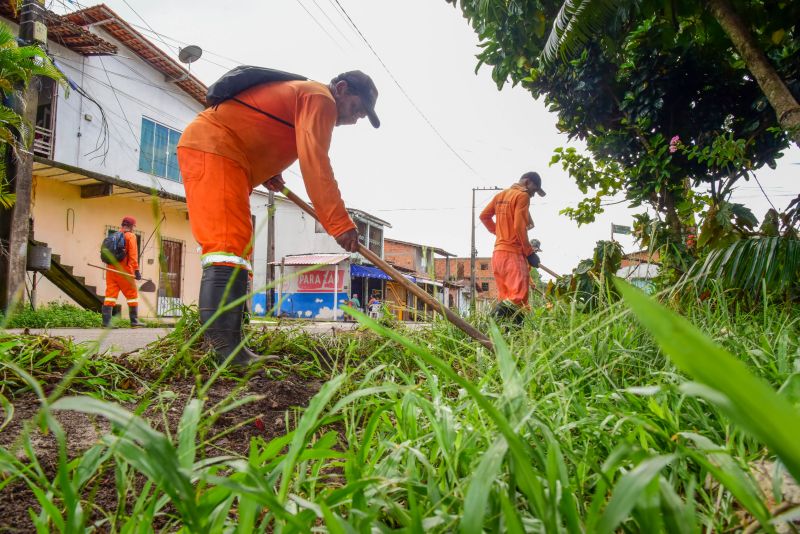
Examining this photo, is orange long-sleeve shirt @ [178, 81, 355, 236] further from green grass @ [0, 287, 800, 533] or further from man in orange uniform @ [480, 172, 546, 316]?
A: man in orange uniform @ [480, 172, 546, 316]

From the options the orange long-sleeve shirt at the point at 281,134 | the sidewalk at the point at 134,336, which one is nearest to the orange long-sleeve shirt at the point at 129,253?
the sidewalk at the point at 134,336

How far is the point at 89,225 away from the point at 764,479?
1377cm

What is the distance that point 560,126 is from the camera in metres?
5.83

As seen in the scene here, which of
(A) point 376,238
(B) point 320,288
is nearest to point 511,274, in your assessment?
(B) point 320,288

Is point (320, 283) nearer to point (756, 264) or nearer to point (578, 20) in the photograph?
point (578, 20)

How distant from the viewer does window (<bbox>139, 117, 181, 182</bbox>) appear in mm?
13102

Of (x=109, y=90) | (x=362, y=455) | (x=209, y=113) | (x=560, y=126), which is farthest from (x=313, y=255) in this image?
(x=362, y=455)

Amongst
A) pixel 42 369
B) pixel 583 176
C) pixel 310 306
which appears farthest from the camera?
pixel 310 306

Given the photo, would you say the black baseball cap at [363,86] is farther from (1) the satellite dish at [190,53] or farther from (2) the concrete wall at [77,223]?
(1) the satellite dish at [190,53]

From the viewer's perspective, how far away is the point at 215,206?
2.31m

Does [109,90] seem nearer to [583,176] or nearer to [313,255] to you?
[583,176]

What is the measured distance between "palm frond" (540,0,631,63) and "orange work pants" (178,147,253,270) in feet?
6.87

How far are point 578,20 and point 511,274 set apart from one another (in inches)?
116

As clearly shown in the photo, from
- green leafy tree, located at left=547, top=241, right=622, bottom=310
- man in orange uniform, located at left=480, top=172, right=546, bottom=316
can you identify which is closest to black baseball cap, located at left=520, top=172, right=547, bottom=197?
man in orange uniform, located at left=480, top=172, right=546, bottom=316
